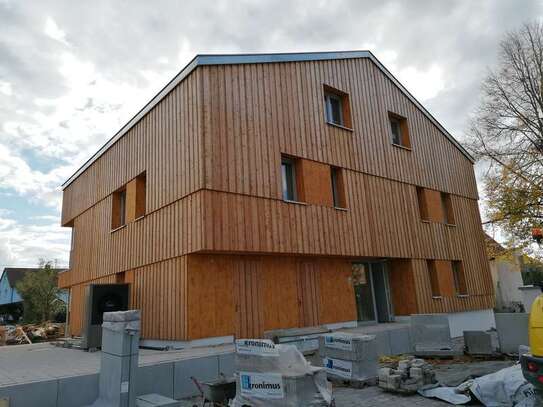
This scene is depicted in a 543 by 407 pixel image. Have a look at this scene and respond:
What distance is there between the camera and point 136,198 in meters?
12.9

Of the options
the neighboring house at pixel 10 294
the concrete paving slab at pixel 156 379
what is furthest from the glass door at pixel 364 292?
the neighboring house at pixel 10 294

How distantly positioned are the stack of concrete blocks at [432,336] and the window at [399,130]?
318 inches

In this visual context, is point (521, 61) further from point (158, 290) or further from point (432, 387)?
point (158, 290)

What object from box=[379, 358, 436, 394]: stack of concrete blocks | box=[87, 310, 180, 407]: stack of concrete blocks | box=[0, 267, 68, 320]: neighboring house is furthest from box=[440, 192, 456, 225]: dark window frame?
box=[0, 267, 68, 320]: neighboring house

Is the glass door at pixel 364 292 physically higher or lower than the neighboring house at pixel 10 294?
lower

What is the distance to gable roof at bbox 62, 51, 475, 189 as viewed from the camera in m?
10.8

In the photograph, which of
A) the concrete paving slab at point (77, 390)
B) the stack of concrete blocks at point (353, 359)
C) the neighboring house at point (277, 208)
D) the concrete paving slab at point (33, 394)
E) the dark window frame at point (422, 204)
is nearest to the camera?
the concrete paving slab at point (33, 394)

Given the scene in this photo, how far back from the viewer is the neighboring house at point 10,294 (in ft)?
128

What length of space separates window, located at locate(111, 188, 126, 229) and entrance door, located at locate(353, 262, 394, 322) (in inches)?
343

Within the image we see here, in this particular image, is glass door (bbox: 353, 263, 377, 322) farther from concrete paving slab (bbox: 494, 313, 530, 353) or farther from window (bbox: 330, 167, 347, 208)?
concrete paving slab (bbox: 494, 313, 530, 353)

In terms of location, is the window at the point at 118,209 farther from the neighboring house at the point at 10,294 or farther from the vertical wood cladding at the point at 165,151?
the neighboring house at the point at 10,294

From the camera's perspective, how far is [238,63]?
11312mm

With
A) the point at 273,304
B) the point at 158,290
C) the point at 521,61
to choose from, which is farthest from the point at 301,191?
the point at 521,61

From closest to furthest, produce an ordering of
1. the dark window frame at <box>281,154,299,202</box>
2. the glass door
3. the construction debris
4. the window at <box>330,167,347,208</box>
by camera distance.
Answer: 1. the dark window frame at <box>281,154,299,202</box>
2. the window at <box>330,167,347,208</box>
3. the glass door
4. the construction debris
